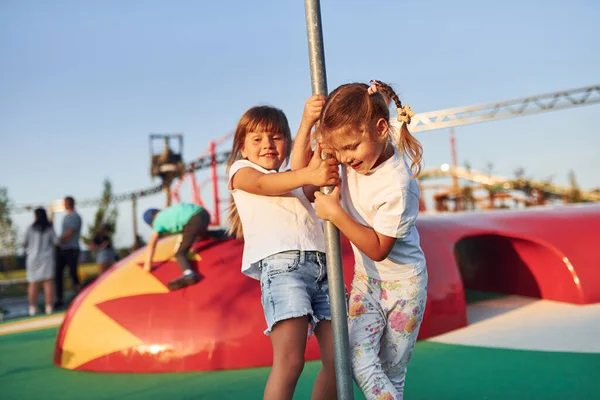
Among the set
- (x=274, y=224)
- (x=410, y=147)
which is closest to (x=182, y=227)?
(x=274, y=224)

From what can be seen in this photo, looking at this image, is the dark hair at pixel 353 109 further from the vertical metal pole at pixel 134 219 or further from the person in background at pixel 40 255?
the vertical metal pole at pixel 134 219

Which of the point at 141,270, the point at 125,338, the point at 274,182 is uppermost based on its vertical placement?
the point at 274,182

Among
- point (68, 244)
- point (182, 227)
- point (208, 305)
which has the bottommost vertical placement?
point (208, 305)

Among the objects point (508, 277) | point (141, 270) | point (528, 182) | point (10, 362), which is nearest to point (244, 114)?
point (141, 270)

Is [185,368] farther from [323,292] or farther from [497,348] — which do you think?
[497,348]

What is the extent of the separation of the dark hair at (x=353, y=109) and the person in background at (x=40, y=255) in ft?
22.9

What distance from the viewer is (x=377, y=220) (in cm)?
191

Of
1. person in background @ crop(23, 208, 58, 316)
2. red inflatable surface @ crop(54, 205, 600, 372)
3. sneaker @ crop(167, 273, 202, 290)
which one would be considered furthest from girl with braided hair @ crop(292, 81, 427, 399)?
person in background @ crop(23, 208, 58, 316)

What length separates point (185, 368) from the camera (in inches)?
147

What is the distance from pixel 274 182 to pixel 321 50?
552mm

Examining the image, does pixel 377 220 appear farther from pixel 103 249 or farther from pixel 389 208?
pixel 103 249

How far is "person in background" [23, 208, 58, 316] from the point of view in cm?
770

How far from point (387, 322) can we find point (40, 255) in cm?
695

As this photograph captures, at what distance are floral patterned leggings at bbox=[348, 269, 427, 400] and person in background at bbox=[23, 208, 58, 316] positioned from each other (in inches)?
266
